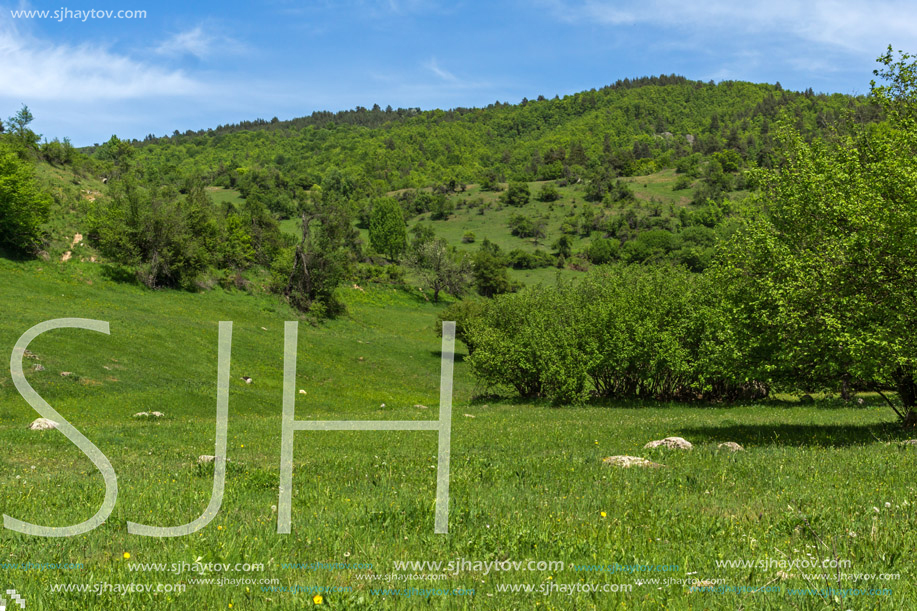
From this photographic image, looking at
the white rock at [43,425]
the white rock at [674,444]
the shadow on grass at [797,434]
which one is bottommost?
the white rock at [43,425]

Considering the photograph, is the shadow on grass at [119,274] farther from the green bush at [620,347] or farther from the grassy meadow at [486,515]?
the grassy meadow at [486,515]

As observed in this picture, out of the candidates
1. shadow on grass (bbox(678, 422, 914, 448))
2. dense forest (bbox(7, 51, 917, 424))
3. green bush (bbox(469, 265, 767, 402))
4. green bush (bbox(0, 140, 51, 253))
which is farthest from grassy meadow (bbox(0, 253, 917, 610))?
green bush (bbox(0, 140, 51, 253))

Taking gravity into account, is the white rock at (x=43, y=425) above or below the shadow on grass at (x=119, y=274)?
below

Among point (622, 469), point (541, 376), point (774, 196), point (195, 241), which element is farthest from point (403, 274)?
point (622, 469)

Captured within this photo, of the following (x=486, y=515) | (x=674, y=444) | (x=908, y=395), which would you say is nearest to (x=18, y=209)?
(x=674, y=444)

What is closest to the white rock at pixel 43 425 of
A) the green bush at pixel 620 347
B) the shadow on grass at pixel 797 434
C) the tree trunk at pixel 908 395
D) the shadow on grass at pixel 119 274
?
the shadow on grass at pixel 797 434

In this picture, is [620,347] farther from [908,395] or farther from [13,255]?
[13,255]

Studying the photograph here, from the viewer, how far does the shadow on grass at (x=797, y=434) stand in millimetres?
17188

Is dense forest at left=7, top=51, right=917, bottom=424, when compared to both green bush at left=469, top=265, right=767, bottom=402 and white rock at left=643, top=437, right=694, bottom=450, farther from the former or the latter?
white rock at left=643, top=437, right=694, bottom=450

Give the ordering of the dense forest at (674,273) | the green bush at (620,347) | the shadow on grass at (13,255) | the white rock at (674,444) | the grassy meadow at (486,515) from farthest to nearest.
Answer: the shadow on grass at (13,255), the green bush at (620,347), the dense forest at (674,273), the white rock at (674,444), the grassy meadow at (486,515)

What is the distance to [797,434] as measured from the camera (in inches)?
784

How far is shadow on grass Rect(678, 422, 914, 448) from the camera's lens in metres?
17.2

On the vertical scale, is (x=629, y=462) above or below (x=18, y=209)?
below

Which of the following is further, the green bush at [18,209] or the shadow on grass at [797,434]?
the green bush at [18,209]
